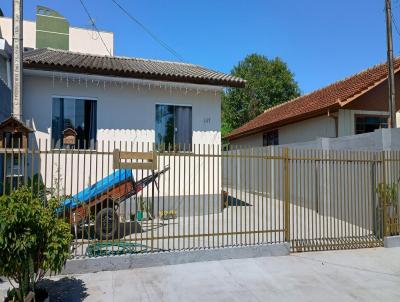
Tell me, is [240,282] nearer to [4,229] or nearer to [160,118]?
[4,229]

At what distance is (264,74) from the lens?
120 ft

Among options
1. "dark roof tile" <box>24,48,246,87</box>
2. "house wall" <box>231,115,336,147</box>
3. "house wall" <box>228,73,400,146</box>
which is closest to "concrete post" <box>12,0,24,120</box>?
"dark roof tile" <box>24,48,246,87</box>

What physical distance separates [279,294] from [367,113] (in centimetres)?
1030

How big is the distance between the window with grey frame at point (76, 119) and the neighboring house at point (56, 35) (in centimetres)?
803

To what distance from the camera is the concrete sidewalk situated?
16.7 ft

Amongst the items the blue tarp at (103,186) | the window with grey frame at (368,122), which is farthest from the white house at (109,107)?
the window with grey frame at (368,122)

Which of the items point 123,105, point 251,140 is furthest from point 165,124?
point 251,140

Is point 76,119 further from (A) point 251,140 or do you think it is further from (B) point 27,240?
(A) point 251,140

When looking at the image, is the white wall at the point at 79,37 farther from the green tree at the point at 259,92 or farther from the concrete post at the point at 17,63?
the green tree at the point at 259,92

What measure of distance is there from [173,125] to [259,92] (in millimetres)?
26261

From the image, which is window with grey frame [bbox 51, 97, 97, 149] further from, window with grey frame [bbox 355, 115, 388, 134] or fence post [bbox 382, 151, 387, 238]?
window with grey frame [bbox 355, 115, 388, 134]

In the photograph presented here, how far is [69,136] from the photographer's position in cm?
982

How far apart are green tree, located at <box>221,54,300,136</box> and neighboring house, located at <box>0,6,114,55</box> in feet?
58.9

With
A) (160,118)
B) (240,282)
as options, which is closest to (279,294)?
(240,282)
